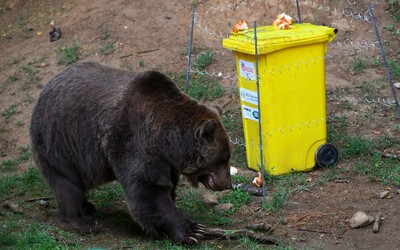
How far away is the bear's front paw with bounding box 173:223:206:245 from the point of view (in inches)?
263

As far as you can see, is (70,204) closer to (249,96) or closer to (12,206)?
(12,206)

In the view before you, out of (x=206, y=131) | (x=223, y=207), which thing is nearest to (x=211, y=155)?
(x=206, y=131)

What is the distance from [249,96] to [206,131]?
1596 mm

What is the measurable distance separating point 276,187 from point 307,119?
2.70ft

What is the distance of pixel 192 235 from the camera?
6.70 meters

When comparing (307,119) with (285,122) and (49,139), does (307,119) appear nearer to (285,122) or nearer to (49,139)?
(285,122)

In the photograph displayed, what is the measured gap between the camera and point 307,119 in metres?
8.17

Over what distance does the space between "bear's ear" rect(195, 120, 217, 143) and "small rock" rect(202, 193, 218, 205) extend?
1235 millimetres

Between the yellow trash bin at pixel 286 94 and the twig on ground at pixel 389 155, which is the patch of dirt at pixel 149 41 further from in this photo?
the twig on ground at pixel 389 155

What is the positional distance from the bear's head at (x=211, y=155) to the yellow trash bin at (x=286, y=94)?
1.16 meters

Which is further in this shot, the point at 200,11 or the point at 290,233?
the point at 200,11

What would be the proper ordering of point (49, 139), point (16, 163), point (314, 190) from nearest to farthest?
1. point (49, 139)
2. point (314, 190)
3. point (16, 163)

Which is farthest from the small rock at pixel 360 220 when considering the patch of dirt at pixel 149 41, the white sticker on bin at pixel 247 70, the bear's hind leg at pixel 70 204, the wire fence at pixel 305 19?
the wire fence at pixel 305 19

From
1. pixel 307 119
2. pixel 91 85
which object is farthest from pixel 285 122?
pixel 91 85
